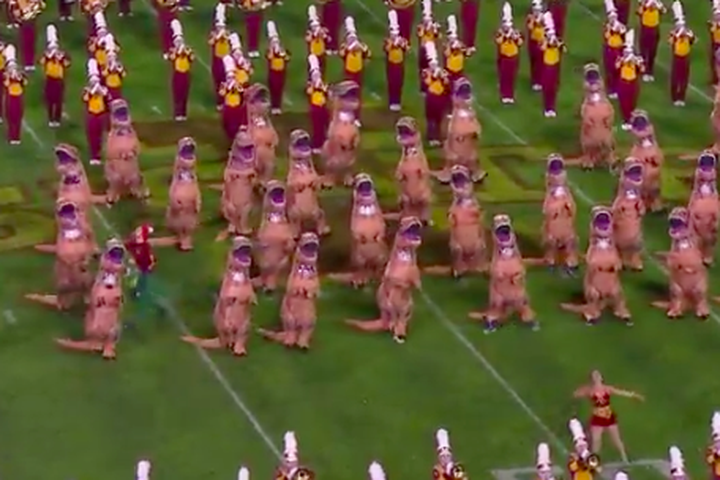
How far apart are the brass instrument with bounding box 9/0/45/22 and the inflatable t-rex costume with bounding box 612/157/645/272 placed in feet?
23.0

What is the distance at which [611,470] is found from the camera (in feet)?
54.7

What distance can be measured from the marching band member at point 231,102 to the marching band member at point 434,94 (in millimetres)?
1749

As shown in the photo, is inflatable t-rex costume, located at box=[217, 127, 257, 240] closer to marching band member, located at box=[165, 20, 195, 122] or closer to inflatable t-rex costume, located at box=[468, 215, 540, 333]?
inflatable t-rex costume, located at box=[468, 215, 540, 333]

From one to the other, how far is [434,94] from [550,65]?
1.38m

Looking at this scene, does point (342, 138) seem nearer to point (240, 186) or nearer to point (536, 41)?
point (240, 186)

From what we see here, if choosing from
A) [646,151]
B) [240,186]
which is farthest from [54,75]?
[646,151]

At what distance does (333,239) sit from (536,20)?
14.6 feet

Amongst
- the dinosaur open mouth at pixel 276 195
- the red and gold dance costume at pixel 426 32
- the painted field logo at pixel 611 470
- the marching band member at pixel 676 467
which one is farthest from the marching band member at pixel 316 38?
the marching band member at pixel 676 467

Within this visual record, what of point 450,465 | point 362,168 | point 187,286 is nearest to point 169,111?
point 362,168

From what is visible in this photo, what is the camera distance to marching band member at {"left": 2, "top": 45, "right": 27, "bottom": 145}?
852 inches

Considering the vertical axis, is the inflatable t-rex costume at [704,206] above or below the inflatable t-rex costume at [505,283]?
above

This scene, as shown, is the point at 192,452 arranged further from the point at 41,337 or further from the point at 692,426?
the point at 692,426

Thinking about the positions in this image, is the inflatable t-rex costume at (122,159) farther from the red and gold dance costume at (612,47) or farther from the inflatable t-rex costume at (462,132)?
the red and gold dance costume at (612,47)

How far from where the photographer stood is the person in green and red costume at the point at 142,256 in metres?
18.5
